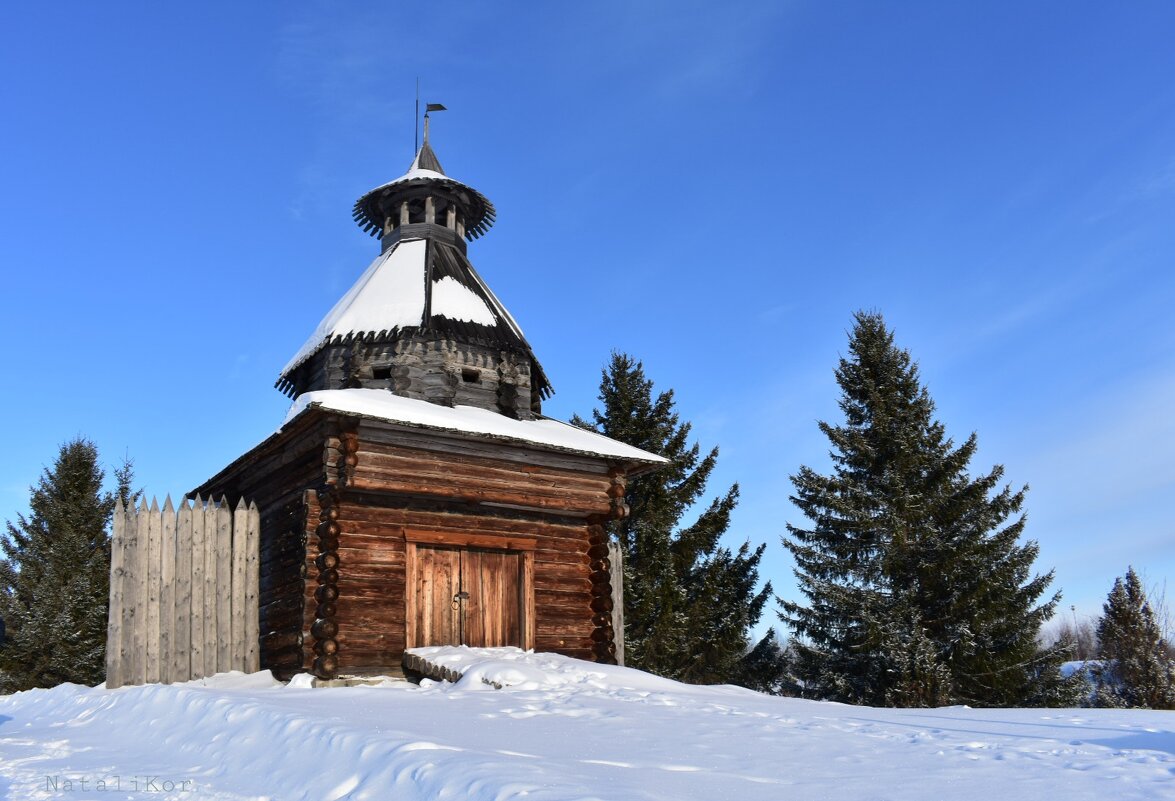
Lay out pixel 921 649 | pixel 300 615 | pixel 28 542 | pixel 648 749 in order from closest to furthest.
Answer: pixel 648 749, pixel 300 615, pixel 921 649, pixel 28 542

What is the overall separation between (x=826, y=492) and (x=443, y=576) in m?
12.0

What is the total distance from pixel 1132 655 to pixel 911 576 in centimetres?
1275

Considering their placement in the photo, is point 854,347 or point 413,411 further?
point 854,347

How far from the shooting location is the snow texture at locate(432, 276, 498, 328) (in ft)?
60.1

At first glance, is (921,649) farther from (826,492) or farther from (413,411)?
(413,411)

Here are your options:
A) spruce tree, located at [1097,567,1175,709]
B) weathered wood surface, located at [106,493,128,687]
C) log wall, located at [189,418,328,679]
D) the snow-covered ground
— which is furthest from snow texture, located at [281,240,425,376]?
spruce tree, located at [1097,567,1175,709]

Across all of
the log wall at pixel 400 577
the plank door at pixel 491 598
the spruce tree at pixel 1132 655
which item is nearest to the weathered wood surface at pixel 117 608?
the log wall at pixel 400 577

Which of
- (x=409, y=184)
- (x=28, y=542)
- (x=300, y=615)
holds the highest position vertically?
(x=409, y=184)

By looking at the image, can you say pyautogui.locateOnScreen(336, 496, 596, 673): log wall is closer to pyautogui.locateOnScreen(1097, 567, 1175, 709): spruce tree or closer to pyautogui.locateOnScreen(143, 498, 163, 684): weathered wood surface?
pyautogui.locateOnScreen(143, 498, 163, 684): weathered wood surface

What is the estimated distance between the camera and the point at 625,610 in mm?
25109

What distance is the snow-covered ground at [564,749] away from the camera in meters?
5.64

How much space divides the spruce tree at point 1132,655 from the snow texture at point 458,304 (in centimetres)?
1992

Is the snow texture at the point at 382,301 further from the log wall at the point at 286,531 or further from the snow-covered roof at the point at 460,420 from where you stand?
the log wall at the point at 286,531

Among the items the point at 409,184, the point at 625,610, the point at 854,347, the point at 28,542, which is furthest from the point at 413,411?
the point at 28,542
